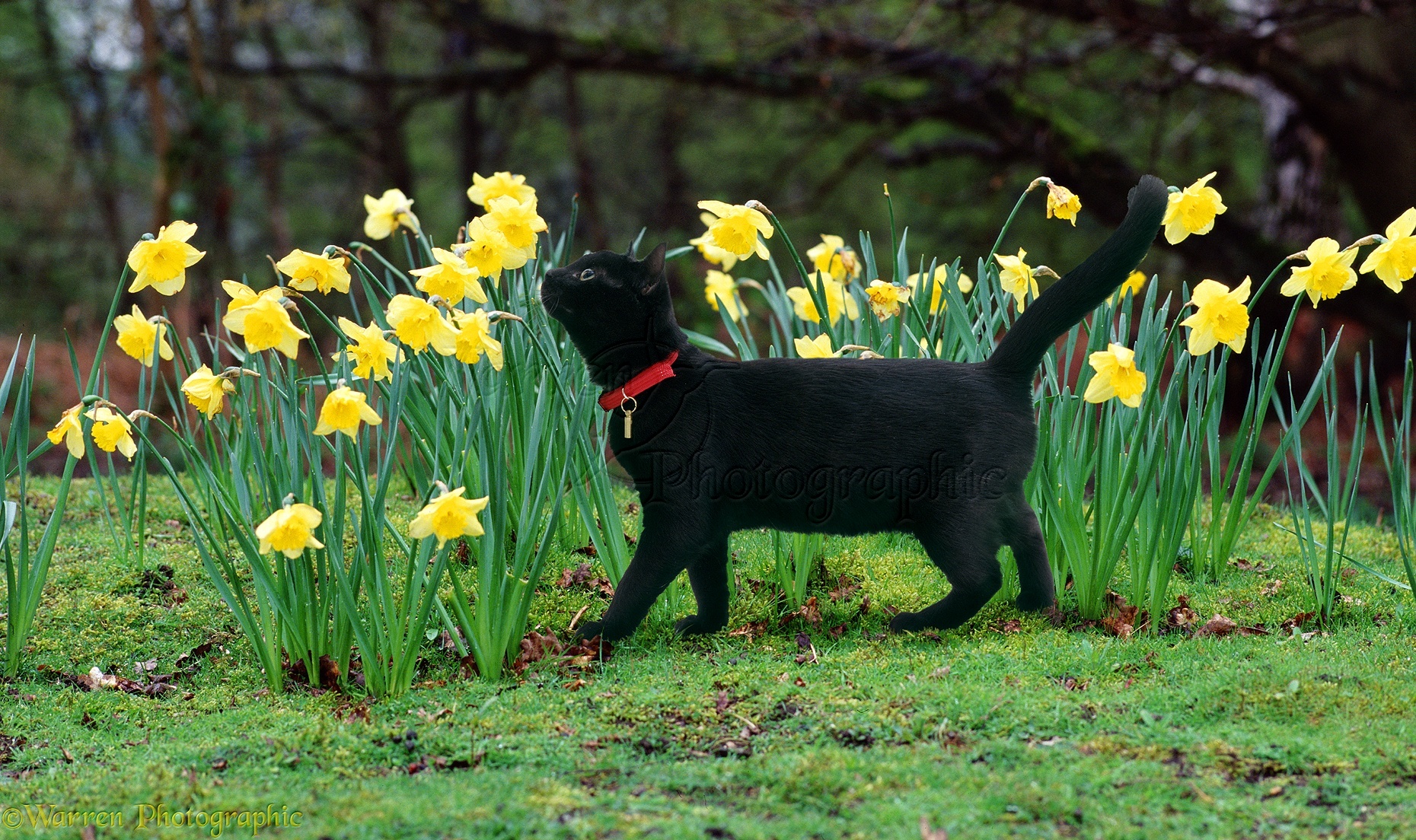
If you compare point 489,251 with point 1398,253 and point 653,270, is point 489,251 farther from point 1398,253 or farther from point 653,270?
point 1398,253

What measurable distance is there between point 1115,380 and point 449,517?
1.59 metres

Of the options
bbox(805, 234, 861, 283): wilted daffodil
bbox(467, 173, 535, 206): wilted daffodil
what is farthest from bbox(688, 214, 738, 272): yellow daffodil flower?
bbox(467, 173, 535, 206): wilted daffodil

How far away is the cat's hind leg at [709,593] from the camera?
287 centimetres

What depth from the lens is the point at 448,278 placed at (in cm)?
255

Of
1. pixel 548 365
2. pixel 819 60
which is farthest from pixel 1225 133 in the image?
pixel 548 365

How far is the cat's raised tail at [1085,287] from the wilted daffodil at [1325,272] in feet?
1.69

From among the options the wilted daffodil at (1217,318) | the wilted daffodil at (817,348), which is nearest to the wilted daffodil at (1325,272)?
the wilted daffodil at (1217,318)

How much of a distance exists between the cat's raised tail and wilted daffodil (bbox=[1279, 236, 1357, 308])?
52 cm

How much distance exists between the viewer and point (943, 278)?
3.36m

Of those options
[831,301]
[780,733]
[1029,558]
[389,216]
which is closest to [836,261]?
[831,301]

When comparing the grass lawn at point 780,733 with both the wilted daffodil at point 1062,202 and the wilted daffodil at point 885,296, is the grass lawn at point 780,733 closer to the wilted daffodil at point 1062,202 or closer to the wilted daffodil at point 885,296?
the wilted daffodil at point 885,296

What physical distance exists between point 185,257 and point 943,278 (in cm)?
216

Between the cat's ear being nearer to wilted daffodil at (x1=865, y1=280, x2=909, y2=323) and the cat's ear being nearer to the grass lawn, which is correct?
wilted daffodil at (x1=865, y1=280, x2=909, y2=323)

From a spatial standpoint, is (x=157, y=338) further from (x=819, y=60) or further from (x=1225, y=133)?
(x=1225, y=133)
